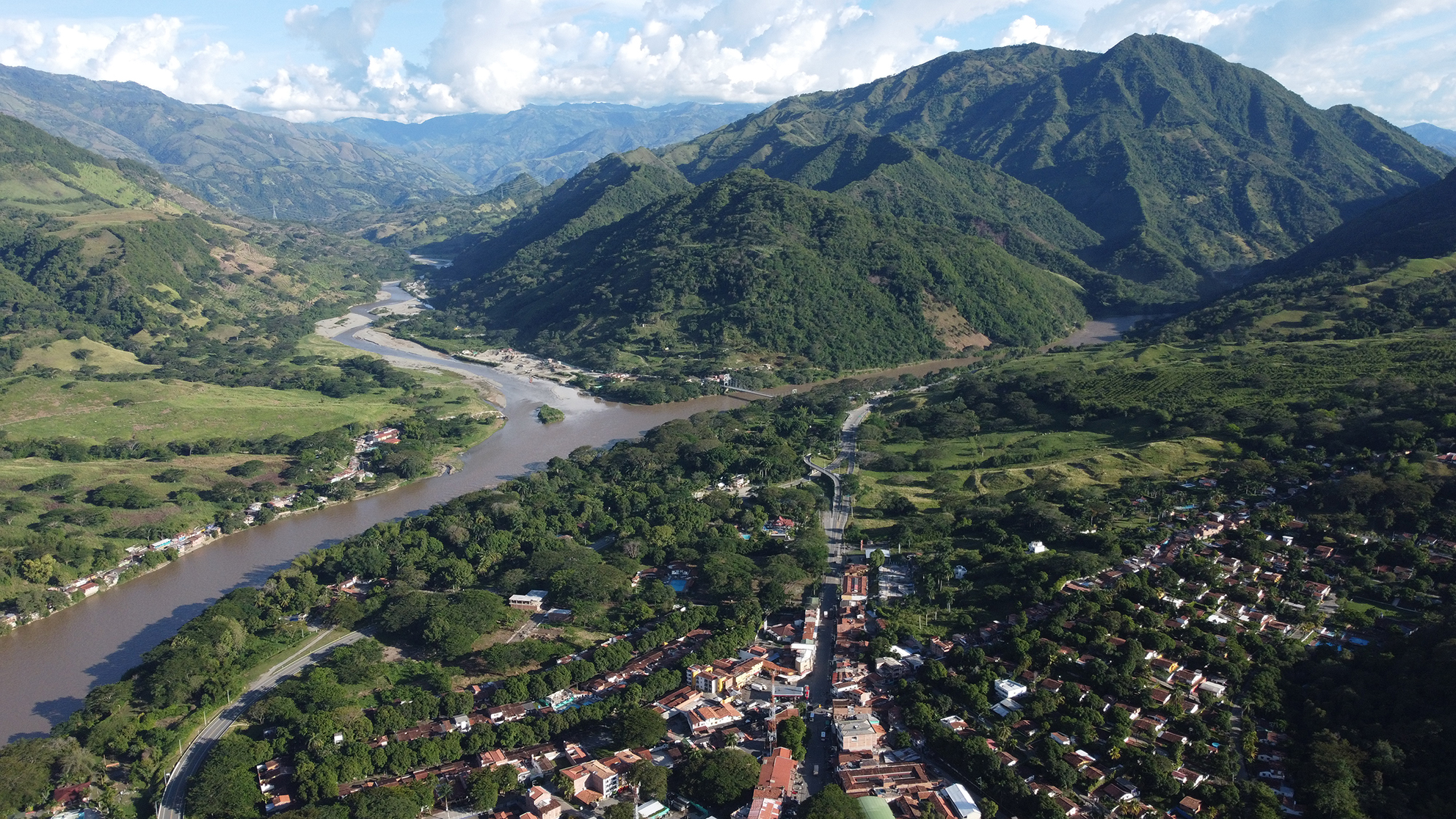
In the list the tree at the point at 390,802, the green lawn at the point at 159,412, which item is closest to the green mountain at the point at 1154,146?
the green lawn at the point at 159,412

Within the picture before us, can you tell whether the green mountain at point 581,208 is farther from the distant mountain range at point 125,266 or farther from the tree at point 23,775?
the tree at point 23,775

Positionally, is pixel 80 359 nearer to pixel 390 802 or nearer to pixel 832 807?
pixel 390 802

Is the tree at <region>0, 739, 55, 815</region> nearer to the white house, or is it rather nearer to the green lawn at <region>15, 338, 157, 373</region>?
the white house

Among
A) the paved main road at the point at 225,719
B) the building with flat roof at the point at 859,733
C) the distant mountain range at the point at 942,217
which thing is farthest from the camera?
the distant mountain range at the point at 942,217

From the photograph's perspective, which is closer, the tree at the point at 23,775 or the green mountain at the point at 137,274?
the tree at the point at 23,775

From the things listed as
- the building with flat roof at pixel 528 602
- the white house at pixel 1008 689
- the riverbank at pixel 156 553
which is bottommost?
the white house at pixel 1008 689

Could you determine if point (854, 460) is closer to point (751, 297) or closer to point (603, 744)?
point (603, 744)

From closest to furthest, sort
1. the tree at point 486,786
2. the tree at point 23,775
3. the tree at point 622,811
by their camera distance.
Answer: the tree at point 622,811
the tree at point 486,786
the tree at point 23,775

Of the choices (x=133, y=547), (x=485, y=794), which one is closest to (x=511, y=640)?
(x=485, y=794)
